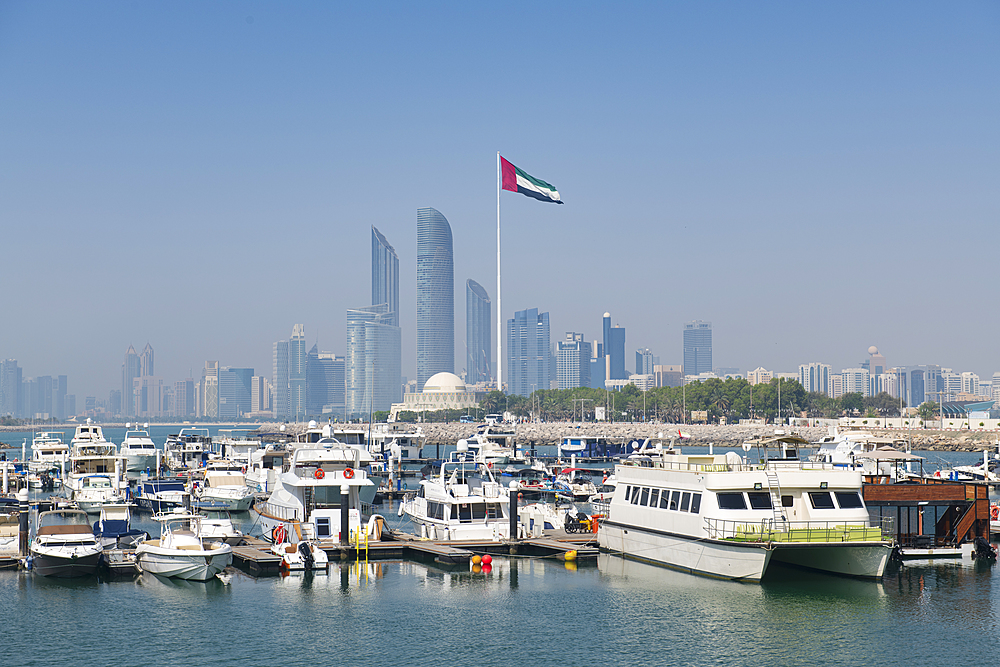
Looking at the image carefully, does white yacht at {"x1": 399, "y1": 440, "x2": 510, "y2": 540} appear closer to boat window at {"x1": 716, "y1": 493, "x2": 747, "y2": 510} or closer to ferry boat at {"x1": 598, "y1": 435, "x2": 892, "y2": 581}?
ferry boat at {"x1": 598, "y1": 435, "x2": 892, "y2": 581}

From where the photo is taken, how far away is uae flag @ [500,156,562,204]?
136 meters

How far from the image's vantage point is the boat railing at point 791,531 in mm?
43219

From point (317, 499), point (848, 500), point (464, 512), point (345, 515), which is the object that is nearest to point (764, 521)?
point (848, 500)

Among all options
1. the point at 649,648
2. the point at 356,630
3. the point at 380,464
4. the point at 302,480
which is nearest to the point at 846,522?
the point at 649,648

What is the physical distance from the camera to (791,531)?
4328 centimetres

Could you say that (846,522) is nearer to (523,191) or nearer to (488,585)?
(488,585)

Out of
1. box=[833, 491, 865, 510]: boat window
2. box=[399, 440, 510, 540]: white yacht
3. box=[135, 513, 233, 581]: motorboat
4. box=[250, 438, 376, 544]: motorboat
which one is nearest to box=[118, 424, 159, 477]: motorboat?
box=[250, 438, 376, 544]: motorboat

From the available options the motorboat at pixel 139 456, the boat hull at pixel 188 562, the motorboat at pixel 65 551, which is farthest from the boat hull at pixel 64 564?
the motorboat at pixel 139 456

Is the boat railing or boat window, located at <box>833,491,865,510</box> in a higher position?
boat window, located at <box>833,491,865,510</box>

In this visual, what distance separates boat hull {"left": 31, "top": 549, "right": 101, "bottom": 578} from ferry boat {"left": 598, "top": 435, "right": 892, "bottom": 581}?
82.1 feet

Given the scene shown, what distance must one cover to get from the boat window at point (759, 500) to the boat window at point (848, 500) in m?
3.01

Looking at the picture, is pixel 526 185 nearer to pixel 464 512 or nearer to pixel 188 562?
pixel 464 512

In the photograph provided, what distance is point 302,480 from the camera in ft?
177

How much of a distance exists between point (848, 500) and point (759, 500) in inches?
154
